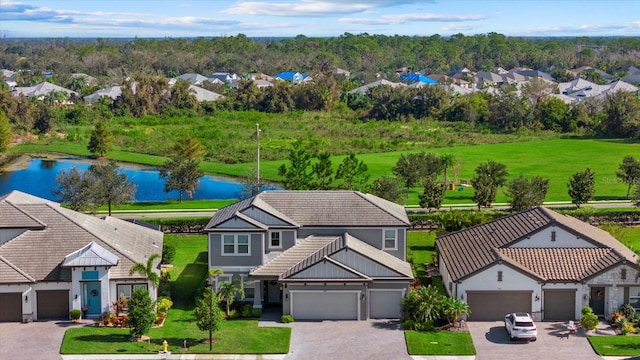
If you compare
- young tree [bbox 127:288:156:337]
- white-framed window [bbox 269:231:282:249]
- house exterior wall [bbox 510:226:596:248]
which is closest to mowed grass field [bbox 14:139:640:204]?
house exterior wall [bbox 510:226:596:248]

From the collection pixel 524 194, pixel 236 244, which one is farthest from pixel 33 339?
pixel 524 194

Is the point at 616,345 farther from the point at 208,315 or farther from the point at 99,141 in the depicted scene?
the point at 99,141

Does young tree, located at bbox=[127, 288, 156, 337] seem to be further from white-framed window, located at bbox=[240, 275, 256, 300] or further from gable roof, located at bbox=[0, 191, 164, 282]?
white-framed window, located at bbox=[240, 275, 256, 300]

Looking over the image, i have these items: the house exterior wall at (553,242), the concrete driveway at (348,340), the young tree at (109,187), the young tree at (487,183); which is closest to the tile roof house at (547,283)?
the house exterior wall at (553,242)

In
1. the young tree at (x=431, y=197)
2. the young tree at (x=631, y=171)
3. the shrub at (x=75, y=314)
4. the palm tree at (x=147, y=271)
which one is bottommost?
the shrub at (x=75, y=314)

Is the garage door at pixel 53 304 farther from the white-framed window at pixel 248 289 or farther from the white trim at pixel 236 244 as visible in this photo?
the white-framed window at pixel 248 289

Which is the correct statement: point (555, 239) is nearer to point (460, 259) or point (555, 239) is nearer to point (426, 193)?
point (460, 259)
